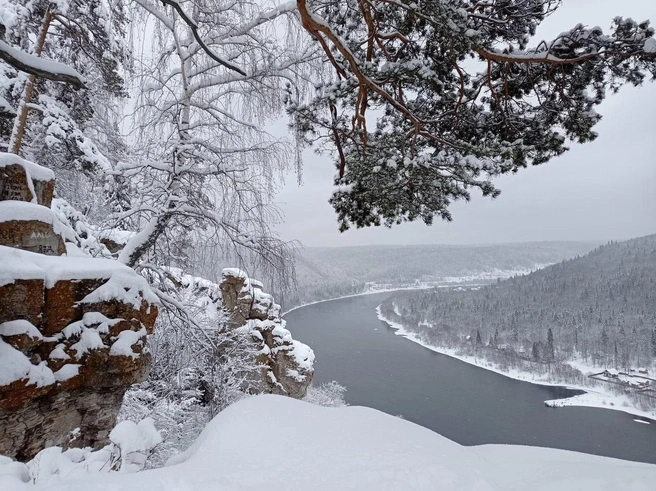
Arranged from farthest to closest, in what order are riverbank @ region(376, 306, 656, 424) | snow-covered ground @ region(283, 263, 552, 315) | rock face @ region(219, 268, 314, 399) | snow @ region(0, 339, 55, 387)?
snow-covered ground @ region(283, 263, 552, 315) < riverbank @ region(376, 306, 656, 424) < rock face @ region(219, 268, 314, 399) < snow @ region(0, 339, 55, 387)

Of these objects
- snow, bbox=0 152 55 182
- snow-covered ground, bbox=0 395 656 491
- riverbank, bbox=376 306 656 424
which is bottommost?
riverbank, bbox=376 306 656 424

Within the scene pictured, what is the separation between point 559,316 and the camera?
243 ft

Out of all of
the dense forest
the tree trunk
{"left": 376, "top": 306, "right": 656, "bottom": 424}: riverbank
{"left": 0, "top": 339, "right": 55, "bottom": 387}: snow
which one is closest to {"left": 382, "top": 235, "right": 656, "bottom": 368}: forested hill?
the dense forest

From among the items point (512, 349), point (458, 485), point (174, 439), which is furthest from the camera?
point (512, 349)

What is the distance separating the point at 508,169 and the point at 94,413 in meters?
4.37

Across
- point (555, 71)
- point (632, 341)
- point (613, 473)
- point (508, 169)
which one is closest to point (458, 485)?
point (613, 473)

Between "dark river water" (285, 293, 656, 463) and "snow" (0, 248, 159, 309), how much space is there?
28.4 m

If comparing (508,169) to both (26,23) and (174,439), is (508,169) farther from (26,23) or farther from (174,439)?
(174,439)

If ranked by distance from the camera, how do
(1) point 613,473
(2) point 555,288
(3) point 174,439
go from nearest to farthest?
(1) point 613,473
(3) point 174,439
(2) point 555,288

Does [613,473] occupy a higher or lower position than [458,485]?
lower

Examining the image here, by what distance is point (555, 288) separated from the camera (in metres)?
89.3

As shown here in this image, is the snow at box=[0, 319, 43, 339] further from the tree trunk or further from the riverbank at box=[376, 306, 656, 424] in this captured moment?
the riverbank at box=[376, 306, 656, 424]

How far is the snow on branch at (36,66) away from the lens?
1.60 meters

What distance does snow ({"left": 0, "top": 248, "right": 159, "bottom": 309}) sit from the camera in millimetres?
2240
